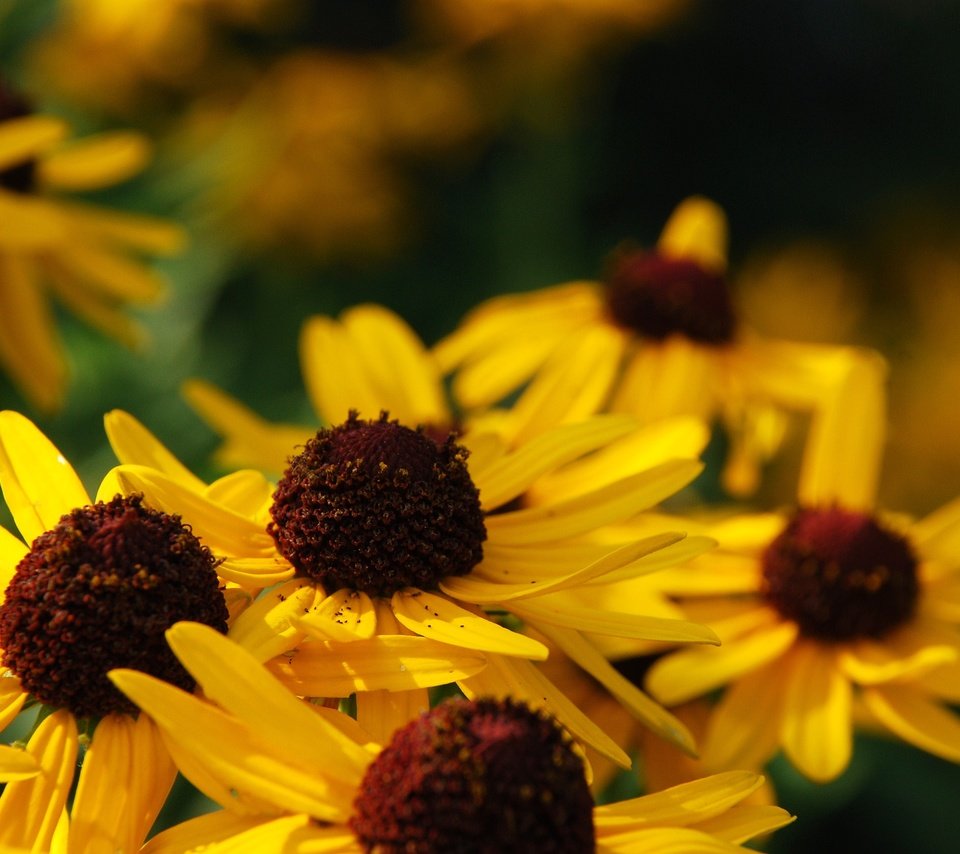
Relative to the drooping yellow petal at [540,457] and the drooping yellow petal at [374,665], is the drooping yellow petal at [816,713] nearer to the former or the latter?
the drooping yellow petal at [540,457]

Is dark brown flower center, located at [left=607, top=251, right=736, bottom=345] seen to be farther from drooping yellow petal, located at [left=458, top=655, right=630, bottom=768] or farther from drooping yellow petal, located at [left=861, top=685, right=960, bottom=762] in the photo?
drooping yellow petal, located at [left=458, top=655, right=630, bottom=768]

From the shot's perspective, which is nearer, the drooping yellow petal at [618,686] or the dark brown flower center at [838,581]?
the drooping yellow petal at [618,686]

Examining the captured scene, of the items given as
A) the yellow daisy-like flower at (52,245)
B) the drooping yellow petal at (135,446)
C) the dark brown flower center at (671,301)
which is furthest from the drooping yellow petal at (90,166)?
the drooping yellow petal at (135,446)

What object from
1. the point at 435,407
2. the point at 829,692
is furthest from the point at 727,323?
the point at 829,692

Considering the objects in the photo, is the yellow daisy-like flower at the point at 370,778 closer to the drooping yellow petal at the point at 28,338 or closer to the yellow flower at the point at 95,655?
the yellow flower at the point at 95,655

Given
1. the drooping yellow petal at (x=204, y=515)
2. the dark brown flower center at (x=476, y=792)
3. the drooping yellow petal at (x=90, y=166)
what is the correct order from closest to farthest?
the dark brown flower center at (x=476, y=792), the drooping yellow petal at (x=204, y=515), the drooping yellow petal at (x=90, y=166)

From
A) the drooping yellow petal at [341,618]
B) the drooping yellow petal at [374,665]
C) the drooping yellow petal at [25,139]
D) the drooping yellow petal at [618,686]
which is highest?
the drooping yellow petal at [25,139]

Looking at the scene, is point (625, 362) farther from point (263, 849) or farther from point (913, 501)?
point (913, 501)

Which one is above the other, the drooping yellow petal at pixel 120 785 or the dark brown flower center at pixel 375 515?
the dark brown flower center at pixel 375 515

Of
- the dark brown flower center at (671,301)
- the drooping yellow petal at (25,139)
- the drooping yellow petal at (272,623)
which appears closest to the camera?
the drooping yellow petal at (272,623)
